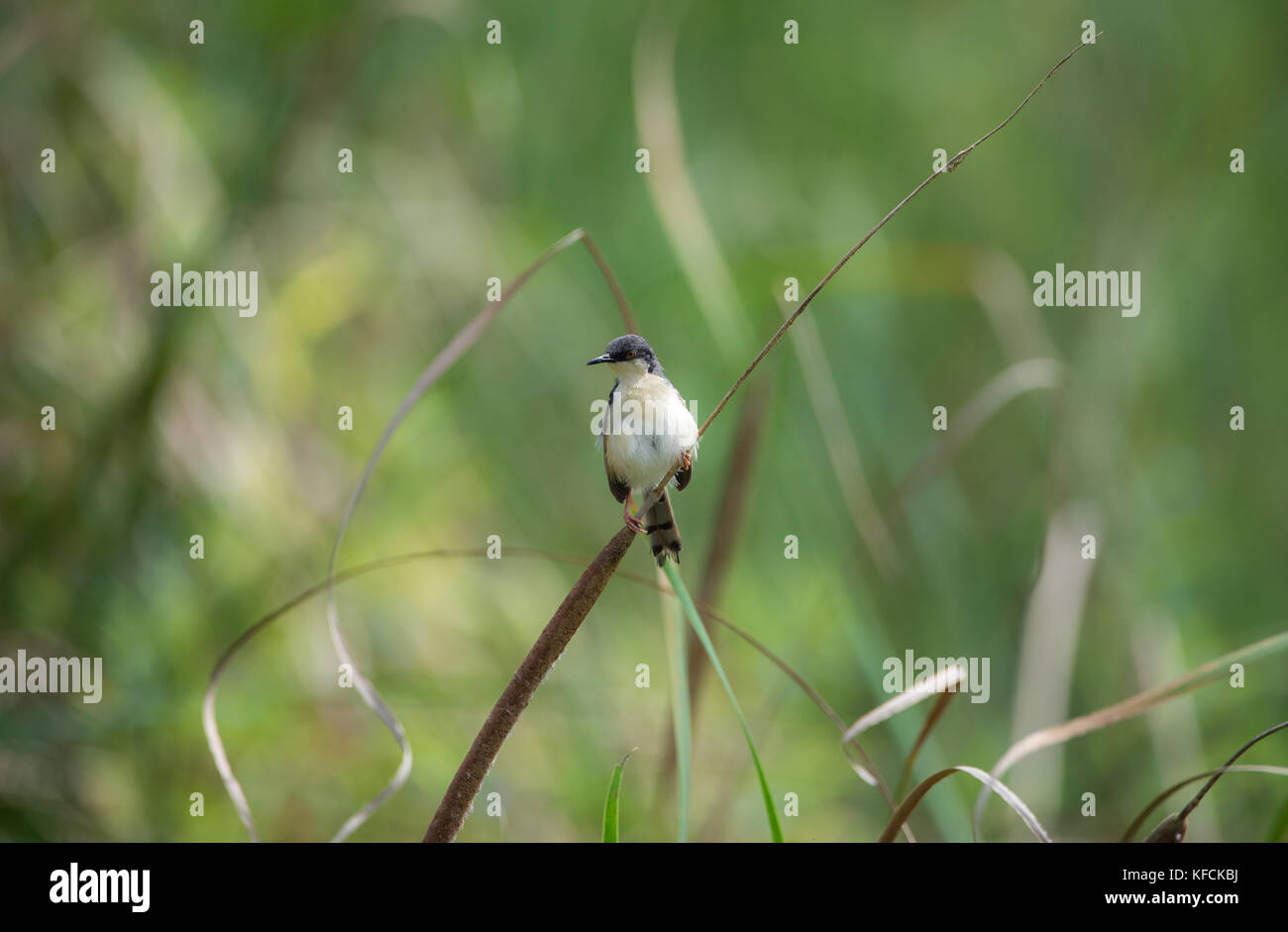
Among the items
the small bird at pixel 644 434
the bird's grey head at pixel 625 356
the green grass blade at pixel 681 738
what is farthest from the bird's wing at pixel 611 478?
the green grass blade at pixel 681 738

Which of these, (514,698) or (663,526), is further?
(663,526)

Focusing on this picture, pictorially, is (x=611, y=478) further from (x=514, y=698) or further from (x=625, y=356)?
(x=514, y=698)

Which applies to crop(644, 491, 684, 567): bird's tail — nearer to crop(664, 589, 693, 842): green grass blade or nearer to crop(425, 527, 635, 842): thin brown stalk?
crop(664, 589, 693, 842): green grass blade

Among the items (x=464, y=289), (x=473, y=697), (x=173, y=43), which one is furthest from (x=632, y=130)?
(x=473, y=697)

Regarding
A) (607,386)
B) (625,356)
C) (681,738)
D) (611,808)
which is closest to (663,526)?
(625,356)

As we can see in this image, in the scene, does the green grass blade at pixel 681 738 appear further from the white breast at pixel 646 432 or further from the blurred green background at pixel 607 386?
the blurred green background at pixel 607 386

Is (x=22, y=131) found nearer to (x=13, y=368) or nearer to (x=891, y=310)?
(x=13, y=368)
